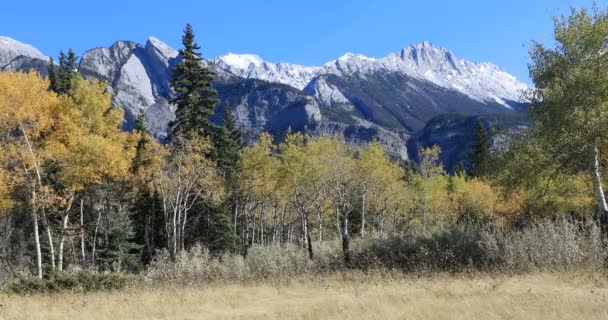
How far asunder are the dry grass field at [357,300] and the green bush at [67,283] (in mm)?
1042

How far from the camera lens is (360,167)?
136ft

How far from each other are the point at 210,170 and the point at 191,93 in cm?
590

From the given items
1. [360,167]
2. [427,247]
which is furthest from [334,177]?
[427,247]

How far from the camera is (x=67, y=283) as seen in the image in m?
16.6

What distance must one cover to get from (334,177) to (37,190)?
18891 millimetres

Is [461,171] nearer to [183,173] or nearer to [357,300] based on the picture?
[183,173]

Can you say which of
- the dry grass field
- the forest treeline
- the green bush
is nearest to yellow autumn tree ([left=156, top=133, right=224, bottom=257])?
the forest treeline

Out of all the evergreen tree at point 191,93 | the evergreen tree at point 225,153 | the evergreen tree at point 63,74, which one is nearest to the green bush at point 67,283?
the evergreen tree at point 191,93

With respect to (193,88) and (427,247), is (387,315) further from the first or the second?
(193,88)

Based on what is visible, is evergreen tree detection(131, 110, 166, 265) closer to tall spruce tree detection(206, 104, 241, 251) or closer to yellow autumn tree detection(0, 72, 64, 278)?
tall spruce tree detection(206, 104, 241, 251)

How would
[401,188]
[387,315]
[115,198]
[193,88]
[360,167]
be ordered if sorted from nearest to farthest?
[387,315] → [193,88] → [115,198] → [360,167] → [401,188]

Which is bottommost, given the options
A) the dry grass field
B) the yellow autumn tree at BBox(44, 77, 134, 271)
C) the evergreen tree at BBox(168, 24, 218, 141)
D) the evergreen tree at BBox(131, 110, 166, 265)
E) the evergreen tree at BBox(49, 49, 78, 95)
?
the dry grass field

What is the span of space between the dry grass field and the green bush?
3.42 ft

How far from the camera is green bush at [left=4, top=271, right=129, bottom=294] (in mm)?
15902
